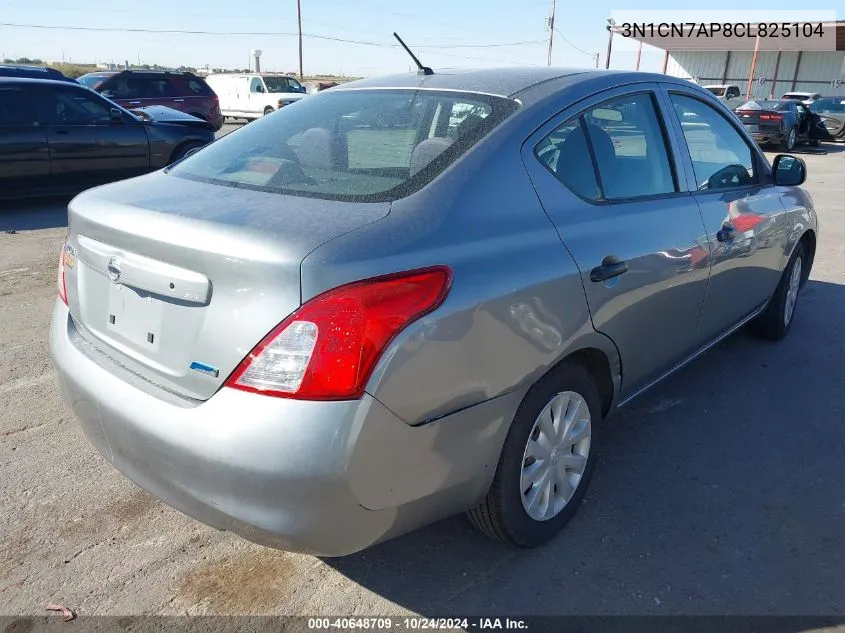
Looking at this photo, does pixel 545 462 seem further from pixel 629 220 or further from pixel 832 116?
pixel 832 116

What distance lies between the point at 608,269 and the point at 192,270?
1.45 metres

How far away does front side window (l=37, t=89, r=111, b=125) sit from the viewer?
8.85 metres

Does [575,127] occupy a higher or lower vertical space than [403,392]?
higher

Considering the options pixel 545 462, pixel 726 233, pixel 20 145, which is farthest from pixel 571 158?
pixel 20 145

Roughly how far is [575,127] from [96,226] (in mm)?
1740

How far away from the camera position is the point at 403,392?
1.85 metres

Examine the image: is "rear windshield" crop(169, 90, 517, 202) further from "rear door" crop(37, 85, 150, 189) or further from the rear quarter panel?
"rear door" crop(37, 85, 150, 189)

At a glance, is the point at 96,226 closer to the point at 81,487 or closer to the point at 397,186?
the point at 397,186

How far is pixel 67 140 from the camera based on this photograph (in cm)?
892

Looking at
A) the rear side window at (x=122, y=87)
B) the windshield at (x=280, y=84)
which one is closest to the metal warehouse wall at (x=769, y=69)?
the windshield at (x=280, y=84)

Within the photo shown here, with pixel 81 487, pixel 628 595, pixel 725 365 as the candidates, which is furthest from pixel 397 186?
pixel 725 365

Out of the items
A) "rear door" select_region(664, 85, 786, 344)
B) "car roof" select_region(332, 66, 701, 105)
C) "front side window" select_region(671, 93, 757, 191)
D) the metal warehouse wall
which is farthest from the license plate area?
the metal warehouse wall

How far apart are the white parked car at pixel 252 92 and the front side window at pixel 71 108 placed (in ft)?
52.6

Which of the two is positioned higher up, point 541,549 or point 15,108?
point 15,108
